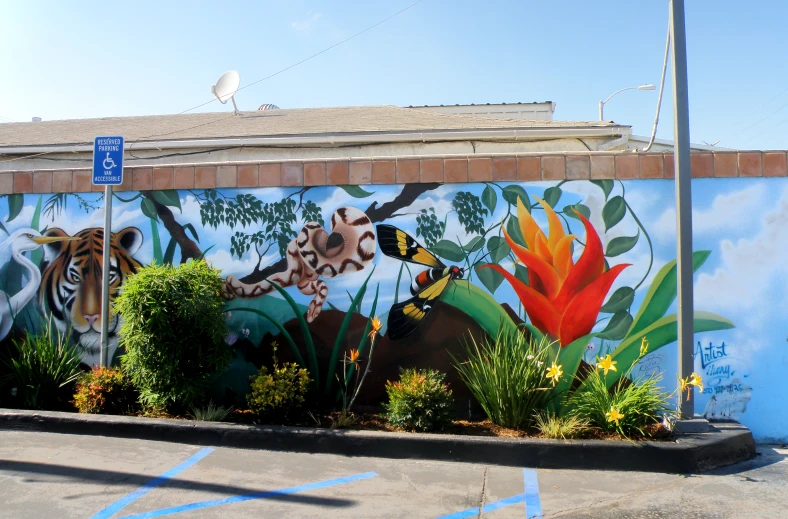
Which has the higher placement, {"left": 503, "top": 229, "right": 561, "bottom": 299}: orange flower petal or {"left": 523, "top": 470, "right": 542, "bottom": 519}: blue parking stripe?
{"left": 503, "top": 229, "right": 561, "bottom": 299}: orange flower petal

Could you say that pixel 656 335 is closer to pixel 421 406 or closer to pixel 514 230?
pixel 514 230

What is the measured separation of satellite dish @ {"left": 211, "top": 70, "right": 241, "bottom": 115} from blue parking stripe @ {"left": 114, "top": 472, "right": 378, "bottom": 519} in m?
8.88

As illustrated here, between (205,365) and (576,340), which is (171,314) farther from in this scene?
(576,340)

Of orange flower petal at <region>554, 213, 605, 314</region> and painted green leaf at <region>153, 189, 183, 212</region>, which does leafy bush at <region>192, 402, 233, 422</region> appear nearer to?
painted green leaf at <region>153, 189, 183, 212</region>

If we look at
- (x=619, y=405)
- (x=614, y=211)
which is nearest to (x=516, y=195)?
(x=614, y=211)

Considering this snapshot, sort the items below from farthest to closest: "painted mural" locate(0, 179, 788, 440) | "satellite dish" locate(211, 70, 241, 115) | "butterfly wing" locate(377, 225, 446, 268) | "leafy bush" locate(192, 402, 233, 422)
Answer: "satellite dish" locate(211, 70, 241, 115)
"butterfly wing" locate(377, 225, 446, 268)
"painted mural" locate(0, 179, 788, 440)
"leafy bush" locate(192, 402, 233, 422)

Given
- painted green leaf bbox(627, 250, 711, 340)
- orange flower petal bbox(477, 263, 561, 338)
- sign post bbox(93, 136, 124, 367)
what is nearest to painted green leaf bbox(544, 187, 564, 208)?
orange flower petal bbox(477, 263, 561, 338)

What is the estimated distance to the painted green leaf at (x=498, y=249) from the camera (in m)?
6.53

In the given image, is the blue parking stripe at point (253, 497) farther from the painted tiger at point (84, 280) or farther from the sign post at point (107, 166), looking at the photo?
the painted tiger at point (84, 280)

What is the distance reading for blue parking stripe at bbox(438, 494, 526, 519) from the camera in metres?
4.45

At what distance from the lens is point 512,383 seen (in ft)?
19.4

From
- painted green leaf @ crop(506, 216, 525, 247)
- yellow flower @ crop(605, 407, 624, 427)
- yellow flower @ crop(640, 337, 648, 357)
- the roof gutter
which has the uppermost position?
A: the roof gutter

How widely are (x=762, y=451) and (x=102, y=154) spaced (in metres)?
7.26

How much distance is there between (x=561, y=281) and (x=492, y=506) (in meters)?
2.62
